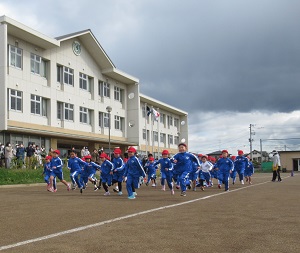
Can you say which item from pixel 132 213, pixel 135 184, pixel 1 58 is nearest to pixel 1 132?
pixel 1 58

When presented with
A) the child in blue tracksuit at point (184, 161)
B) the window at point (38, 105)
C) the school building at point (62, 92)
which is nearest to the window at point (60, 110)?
the school building at point (62, 92)

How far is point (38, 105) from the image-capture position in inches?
1372

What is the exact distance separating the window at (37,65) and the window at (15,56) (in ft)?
4.44

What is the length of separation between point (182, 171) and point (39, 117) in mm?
21952

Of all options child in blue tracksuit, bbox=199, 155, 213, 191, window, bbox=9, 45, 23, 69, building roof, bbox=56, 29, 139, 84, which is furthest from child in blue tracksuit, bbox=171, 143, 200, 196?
building roof, bbox=56, 29, 139, 84

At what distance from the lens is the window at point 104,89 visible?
146 ft

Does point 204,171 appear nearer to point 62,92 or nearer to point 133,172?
point 133,172

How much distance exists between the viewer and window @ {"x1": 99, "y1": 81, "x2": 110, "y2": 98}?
44438 mm

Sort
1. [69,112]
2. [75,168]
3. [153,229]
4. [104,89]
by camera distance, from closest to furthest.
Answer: [153,229], [75,168], [69,112], [104,89]

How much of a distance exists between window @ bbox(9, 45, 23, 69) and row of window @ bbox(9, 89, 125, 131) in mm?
2093

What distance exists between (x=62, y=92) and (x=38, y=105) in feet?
11.1

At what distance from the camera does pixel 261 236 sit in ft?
21.8

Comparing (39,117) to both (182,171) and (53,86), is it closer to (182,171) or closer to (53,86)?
(53,86)

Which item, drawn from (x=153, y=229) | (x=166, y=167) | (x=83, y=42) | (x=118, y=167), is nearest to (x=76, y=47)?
(x=83, y=42)
